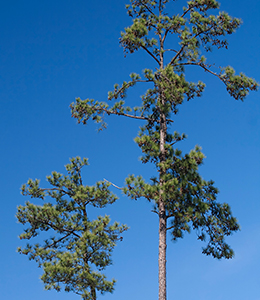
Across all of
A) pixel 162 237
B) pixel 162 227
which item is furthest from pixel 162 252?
pixel 162 227

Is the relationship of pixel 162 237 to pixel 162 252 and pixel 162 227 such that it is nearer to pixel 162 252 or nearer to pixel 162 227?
pixel 162 227

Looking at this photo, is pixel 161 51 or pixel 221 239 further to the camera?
pixel 161 51

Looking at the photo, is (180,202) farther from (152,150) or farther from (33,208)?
A: (33,208)

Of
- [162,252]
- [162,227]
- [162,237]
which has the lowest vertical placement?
[162,252]

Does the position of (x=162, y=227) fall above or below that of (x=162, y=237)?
above

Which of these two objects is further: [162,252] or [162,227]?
[162,227]

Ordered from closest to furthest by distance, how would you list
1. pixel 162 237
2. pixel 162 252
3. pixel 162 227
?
pixel 162 252, pixel 162 237, pixel 162 227

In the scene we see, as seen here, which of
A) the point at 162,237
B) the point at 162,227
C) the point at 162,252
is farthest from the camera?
the point at 162,227

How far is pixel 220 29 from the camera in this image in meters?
13.5

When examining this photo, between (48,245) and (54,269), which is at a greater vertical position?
(48,245)

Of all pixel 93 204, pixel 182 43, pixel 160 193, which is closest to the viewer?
pixel 160 193

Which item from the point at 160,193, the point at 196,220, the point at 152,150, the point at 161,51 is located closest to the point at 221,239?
the point at 196,220

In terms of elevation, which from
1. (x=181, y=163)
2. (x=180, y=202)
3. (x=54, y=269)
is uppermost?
(x=181, y=163)

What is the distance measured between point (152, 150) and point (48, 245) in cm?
534
